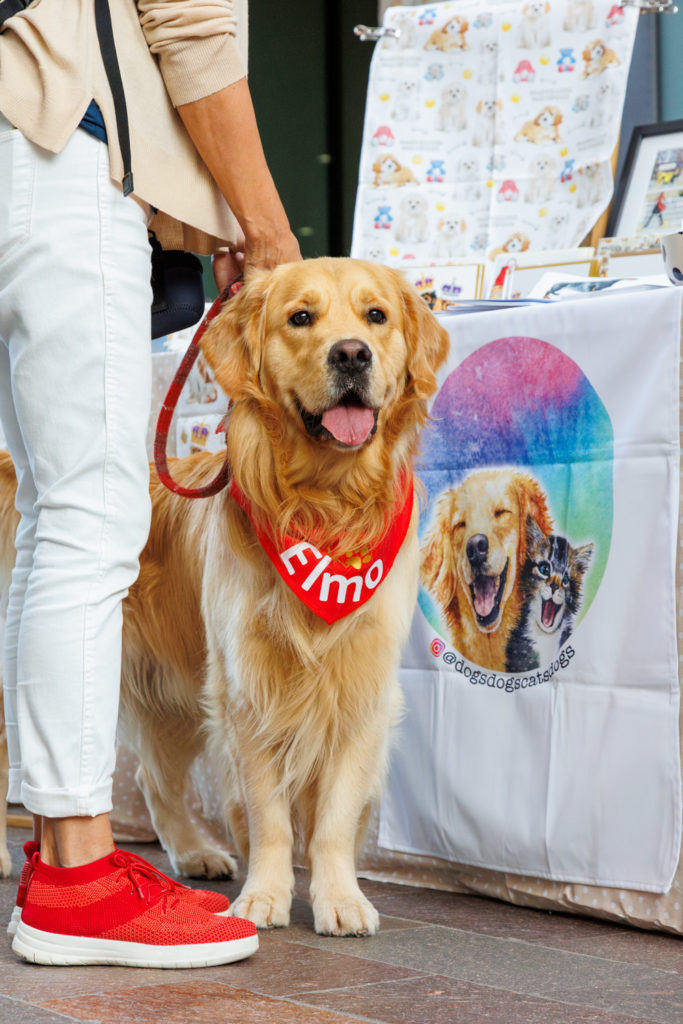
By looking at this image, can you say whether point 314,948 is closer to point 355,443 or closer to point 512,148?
point 355,443

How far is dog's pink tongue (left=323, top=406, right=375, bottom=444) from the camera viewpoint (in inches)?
70.6

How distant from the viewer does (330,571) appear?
5.91 ft

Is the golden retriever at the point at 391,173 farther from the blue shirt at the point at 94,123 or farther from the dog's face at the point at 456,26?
the blue shirt at the point at 94,123

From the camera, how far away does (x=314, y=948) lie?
5.34 ft

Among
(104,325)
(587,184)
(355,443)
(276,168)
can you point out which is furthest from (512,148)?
(276,168)

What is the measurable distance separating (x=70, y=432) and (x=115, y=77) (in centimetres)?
48

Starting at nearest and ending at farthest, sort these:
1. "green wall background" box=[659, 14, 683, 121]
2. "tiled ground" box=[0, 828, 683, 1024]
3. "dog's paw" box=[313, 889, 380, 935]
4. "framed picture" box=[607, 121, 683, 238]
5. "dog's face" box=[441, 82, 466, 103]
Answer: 1. "tiled ground" box=[0, 828, 683, 1024]
2. "dog's paw" box=[313, 889, 380, 935]
3. "framed picture" box=[607, 121, 683, 238]
4. "dog's face" box=[441, 82, 466, 103]
5. "green wall background" box=[659, 14, 683, 121]

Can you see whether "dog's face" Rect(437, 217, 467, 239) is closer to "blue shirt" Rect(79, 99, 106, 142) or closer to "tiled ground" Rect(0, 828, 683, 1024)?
"blue shirt" Rect(79, 99, 106, 142)

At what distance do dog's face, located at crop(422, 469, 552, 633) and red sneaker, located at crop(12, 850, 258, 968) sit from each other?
772 millimetres

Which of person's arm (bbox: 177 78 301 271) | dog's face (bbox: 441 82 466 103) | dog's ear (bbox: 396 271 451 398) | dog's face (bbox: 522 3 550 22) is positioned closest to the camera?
person's arm (bbox: 177 78 301 271)

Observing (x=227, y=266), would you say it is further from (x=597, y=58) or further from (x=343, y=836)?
(x=597, y=58)

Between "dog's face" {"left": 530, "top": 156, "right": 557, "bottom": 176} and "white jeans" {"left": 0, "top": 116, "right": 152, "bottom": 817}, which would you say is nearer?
"white jeans" {"left": 0, "top": 116, "right": 152, "bottom": 817}

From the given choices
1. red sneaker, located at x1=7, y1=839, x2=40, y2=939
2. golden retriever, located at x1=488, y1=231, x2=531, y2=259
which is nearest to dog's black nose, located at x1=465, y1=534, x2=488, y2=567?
red sneaker, located at x1=7, y1=839, x2=40, y2=939

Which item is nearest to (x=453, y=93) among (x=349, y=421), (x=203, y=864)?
(x=349, y=421)
